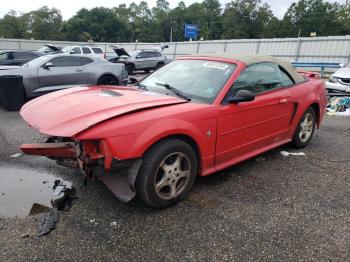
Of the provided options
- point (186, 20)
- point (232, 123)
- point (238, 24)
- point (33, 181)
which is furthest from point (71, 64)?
point (186, 20)

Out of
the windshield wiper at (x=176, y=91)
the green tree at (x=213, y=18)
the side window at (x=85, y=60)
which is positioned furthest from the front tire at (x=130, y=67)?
the green tree at (x=213, y=18)

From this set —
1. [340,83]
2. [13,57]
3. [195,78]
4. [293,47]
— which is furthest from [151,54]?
[195,78]

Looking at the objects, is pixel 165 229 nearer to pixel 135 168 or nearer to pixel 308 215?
pixel 135 168

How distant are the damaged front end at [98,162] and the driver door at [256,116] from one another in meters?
1.14

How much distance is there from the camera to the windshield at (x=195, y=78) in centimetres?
362

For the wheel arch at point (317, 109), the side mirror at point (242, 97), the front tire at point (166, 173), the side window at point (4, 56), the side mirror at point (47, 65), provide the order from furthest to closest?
the side window at point (4, 56) → the side mirror at point (47, 65) → the wheel arch at point (317, 109) → the side mirror at point (242, 97) → the front tire at point (166, 173)

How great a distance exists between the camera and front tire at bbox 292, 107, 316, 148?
4.90m

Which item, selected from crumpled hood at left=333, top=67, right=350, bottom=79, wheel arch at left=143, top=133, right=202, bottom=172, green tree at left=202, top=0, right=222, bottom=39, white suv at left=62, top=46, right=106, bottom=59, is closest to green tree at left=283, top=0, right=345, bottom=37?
green tree at left=202, top=0, right=222, bottom=39

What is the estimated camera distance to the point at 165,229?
2.86 m

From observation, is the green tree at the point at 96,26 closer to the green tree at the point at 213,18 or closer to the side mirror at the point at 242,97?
the green tree at the point at 213,18

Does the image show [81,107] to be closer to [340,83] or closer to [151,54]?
[340,83]

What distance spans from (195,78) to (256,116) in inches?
35.8

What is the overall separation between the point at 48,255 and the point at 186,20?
9662 centimetres

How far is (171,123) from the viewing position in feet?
9.90
